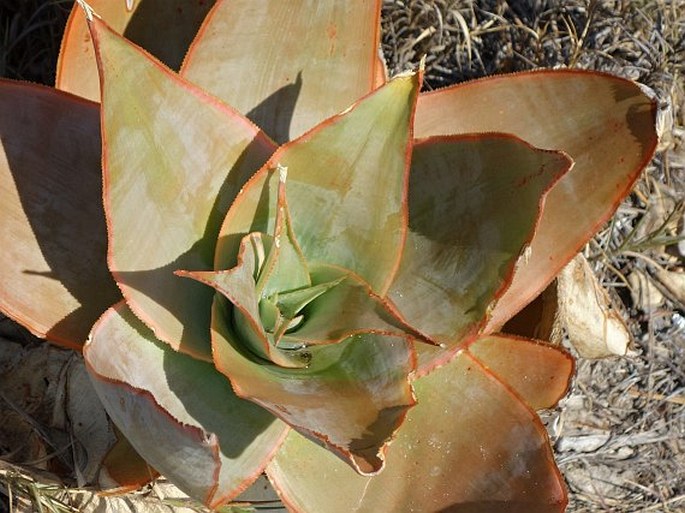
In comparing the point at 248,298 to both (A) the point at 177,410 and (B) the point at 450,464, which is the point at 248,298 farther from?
(B) the point at 450,464

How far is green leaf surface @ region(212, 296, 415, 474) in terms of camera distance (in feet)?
3.42

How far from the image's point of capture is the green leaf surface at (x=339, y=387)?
1041mm

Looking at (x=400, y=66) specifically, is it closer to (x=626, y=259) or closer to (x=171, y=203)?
(x=626, y=259)

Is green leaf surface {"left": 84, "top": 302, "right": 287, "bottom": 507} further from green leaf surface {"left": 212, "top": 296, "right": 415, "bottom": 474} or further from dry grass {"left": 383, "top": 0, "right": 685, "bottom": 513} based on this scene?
dry grass {"left": 383, "top": 0, "right": 685, "bottom": 513}

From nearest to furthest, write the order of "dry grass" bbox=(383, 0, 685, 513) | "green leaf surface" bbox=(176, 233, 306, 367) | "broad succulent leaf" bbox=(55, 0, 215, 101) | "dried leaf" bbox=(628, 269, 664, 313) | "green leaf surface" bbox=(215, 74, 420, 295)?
"green leaf surface" bbox=(176, 233, 306, 367), "green leaf surface" bbox=(215, 74, 420, 295), "broad succulent leaf" bbox=(55, 0, 215, 101), "dry grass" bbox=(383, 0, 685, 513), "dried leaf" bbox=(628, 269, 664, 313)

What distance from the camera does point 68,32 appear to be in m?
1.39

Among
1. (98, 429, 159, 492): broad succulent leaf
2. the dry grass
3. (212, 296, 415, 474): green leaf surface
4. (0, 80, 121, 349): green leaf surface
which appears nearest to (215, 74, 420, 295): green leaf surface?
(212, 296, 415, 474): green leaf surface

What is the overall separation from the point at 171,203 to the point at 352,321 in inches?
11.9

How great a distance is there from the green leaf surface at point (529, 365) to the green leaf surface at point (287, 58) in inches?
18.9

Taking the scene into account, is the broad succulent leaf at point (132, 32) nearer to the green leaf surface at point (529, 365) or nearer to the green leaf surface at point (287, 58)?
the green leaf surface at point (287, 58)

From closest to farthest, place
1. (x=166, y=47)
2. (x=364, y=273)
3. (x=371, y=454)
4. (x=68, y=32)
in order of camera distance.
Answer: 1. (x=371, y=454)
2. (x=364, y=273)
3. (x=68, y=32)
4. (x=166, y=47)

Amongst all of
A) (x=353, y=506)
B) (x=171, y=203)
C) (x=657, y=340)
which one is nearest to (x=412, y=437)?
(x=353, y=506)

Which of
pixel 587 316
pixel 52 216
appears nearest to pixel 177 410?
pixel 52 216

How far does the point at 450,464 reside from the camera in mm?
1300
